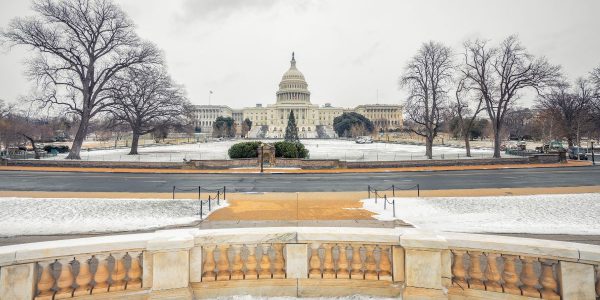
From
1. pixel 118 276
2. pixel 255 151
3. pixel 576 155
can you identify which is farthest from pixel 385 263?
pixel 576 155

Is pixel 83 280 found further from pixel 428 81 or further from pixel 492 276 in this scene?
pixel 428 81

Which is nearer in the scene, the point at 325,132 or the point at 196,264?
the point at 196,264

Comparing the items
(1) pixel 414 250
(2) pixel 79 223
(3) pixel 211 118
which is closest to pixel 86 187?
(2) pixel 79 223

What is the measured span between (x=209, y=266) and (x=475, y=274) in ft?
12.9

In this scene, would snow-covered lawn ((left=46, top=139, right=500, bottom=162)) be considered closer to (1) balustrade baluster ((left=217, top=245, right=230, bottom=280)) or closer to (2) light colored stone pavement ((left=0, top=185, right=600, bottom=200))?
(2) light colored stone pavement ((left=0, top=185, right=600, bottom=200))

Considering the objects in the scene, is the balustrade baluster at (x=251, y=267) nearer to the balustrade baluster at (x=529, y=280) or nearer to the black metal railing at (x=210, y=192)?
the balustrade baluster at (x=529, y=280)

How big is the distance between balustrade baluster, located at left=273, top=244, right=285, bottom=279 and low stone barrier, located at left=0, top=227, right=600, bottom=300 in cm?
2

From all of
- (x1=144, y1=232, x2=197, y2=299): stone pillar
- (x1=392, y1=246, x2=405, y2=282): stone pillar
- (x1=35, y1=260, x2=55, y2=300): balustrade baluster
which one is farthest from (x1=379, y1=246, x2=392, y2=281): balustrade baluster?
(x1=35, y1=260, x2=55, y2=300): balustrade baluster

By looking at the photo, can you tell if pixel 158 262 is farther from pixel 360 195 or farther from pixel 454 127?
pixel 454 127

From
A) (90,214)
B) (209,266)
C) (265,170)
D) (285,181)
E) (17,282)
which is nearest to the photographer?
→ (17,282)

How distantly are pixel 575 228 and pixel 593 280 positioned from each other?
943 cm

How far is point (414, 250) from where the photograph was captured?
15.3 ft

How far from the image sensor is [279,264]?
5.13m

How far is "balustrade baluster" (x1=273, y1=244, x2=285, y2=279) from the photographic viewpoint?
5.06 metres
